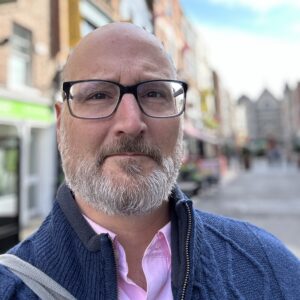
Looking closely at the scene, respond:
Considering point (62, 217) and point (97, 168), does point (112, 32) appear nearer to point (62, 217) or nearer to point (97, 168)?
point (97, 168)

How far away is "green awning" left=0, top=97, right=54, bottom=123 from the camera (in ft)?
19.1

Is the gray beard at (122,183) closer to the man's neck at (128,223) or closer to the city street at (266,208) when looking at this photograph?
the man's neck at (128,223)

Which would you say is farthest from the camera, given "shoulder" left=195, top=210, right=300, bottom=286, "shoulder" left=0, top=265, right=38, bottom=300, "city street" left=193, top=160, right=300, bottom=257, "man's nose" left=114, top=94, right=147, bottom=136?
"city street" left=193, top=160, right=300, bottom=257

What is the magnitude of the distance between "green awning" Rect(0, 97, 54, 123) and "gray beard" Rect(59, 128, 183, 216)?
16.5 ft

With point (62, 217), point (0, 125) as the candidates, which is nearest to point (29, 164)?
point (0, 125)

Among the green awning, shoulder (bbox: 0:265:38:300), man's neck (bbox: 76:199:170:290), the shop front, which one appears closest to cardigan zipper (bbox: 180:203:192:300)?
man's neck (bbox: 76:199:170:290)

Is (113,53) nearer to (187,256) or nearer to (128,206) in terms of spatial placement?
(128,206)

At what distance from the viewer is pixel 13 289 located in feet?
2.60

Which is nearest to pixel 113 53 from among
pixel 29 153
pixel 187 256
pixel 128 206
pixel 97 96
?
pixel 97 96

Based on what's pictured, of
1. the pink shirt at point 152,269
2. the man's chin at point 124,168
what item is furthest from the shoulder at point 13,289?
the man's chin at point 124,168

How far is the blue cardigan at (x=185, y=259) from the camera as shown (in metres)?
0.85

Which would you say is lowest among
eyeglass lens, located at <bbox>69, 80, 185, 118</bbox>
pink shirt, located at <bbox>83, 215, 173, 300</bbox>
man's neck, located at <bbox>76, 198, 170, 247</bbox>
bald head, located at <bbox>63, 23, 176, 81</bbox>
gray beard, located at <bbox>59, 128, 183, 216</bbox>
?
pink shirt, located at <bbox>83, 215, 173, 300</bbox>

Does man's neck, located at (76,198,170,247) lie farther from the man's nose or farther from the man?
the man's nose

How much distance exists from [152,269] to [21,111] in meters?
5.91
